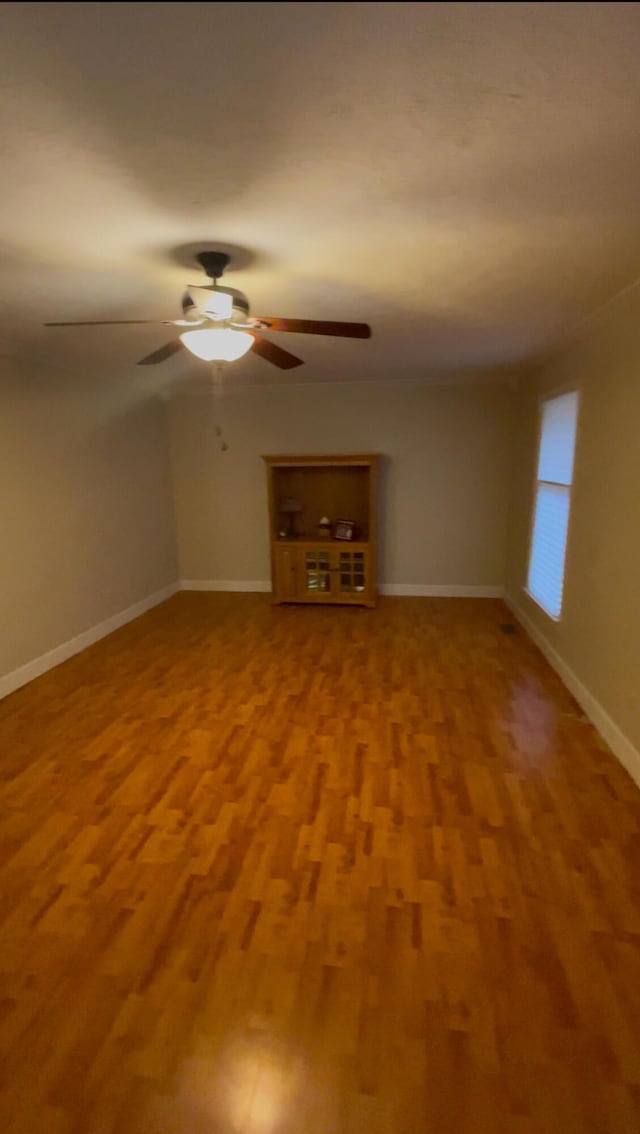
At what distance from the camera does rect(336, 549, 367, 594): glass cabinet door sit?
198 inches

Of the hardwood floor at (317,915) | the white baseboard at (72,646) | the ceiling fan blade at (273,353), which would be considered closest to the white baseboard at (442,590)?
the hardwood floor at (317,915)

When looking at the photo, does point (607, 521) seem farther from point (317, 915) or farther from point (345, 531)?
point (345, 531)

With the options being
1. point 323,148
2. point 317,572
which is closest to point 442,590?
point 317,572

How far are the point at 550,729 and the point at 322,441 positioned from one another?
3.40 m

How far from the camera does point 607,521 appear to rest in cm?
280

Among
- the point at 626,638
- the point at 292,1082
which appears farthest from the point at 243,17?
the point at 626,638

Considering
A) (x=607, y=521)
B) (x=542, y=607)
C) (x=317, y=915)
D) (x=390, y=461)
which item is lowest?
(x=317, y=915)

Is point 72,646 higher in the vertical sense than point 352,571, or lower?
lower

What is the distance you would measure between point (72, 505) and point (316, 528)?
228cm

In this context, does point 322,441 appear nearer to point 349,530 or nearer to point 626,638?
point 349,530

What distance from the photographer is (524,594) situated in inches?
179

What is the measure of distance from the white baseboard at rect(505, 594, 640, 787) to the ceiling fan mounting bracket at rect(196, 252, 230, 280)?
8.81ft

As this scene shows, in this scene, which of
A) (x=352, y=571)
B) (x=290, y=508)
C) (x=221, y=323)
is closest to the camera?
(x=221, y=323)

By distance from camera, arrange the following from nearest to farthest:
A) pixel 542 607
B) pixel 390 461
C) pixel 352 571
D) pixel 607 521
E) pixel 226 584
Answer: pixel 607 521 < pixel 542 607 < pixel 352 571 < pixel 390 461 < pixel 226 584
